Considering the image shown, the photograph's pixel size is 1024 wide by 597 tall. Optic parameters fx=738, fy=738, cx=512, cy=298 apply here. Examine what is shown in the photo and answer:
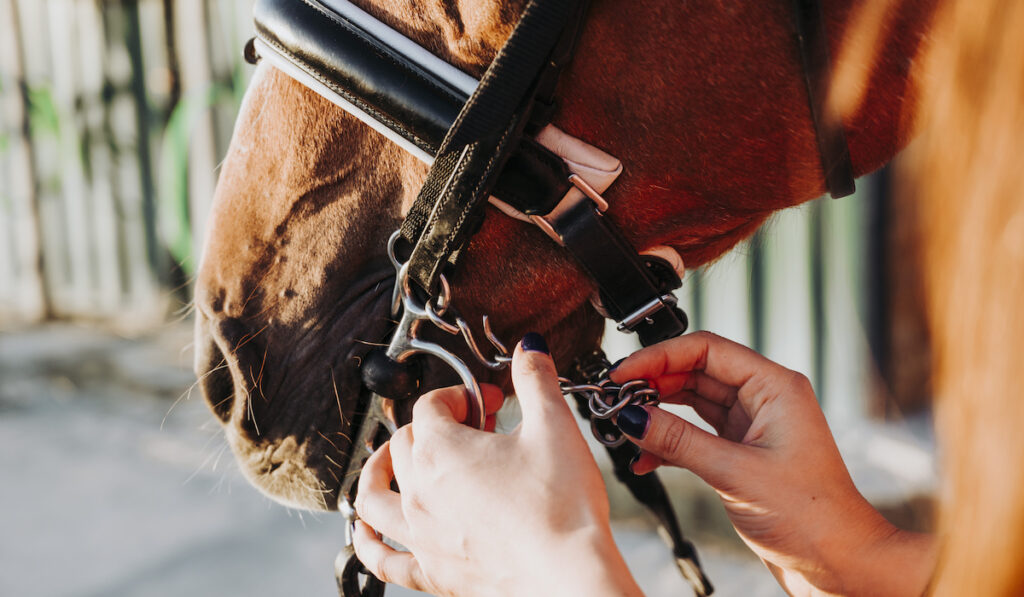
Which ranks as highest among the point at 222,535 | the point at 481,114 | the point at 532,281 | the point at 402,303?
the point at 481,114

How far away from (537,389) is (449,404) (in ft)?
0.55

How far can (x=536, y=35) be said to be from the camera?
3.07 ft

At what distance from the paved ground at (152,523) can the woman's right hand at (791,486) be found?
120 centimetres

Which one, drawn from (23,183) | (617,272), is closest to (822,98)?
(617,272)

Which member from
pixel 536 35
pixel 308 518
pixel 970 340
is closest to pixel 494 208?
pixel 536 35

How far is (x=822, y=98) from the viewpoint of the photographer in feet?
3.16

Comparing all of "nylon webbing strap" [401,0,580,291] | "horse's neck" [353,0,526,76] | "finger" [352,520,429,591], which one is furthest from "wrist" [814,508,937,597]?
"horse's neck" [353,0,526,76]

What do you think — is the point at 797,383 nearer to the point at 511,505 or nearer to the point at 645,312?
the point at 645,312

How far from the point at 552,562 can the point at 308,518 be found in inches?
112

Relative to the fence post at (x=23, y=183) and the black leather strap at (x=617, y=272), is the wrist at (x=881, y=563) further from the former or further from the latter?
the fence post at (x=23, y=183)

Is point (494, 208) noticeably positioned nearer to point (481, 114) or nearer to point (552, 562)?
point (481, 114)

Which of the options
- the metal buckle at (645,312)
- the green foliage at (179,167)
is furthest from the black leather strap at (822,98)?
the green foliage at (179,167)

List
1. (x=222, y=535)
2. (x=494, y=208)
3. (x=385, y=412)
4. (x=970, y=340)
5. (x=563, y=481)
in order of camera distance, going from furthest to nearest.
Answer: (x=222, y=535) < (x=385, y=412) < (x=494, y=208) < (x=563, y=481) < (x=970, y=340)

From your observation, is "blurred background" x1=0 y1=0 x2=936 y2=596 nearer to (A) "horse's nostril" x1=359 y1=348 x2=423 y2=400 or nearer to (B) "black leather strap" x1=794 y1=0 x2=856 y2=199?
(B) "black leather strap" x1=794 y1=0 x2=856 y2=199
